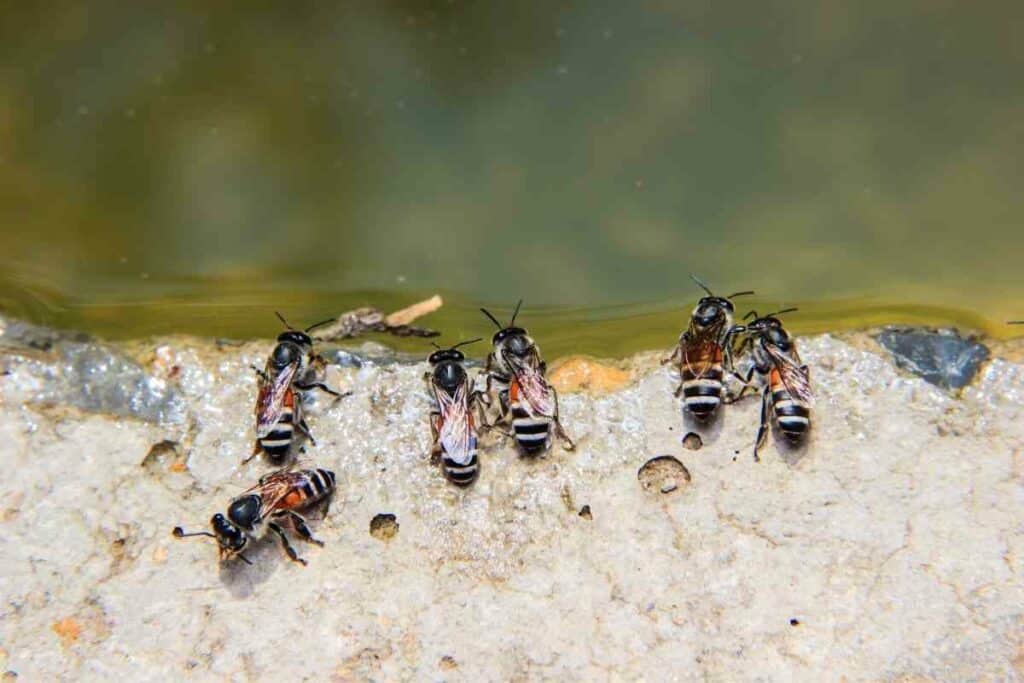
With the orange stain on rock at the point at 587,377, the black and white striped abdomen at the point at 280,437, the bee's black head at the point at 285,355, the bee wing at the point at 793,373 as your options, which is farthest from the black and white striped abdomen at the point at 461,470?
the bee wing at the point at 793,373

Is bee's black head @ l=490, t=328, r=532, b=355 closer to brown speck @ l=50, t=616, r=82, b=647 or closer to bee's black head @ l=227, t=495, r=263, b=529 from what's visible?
bee's black head @ l=227, t=495, r=263, b=529

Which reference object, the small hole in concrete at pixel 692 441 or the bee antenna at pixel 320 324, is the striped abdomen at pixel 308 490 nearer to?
the bee antenna at pixel 320 324

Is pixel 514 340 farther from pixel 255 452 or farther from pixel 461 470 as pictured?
pixel 255 452

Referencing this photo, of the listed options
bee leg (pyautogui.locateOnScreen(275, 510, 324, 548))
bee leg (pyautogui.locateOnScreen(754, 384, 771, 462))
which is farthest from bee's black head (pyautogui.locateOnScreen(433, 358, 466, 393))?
bee leg (pyautogui.locateOnScreen(754, 384, 771, 462))

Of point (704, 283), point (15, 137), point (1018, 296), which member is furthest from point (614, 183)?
point (15, 137)

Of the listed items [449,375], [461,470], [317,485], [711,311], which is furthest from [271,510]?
[711,311]
